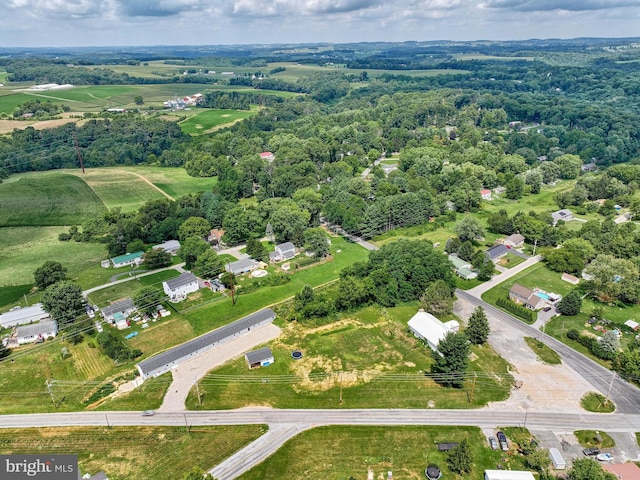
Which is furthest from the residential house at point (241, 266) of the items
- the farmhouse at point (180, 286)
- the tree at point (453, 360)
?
the tree at point (453, 360)

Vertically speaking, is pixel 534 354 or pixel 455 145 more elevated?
pixel 455 145

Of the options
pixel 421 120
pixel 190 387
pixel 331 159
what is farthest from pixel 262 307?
pixel 421 120

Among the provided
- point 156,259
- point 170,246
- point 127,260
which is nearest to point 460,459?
point 156,259

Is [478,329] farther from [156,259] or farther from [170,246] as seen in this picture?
[170,246]

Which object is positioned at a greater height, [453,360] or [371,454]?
[453,360]

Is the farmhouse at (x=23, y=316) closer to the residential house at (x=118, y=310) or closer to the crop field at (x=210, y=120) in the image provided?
the residential house at (x=118, y=310)

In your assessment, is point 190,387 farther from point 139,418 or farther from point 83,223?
point 83,223

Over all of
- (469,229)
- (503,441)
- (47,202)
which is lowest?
(503,441)
